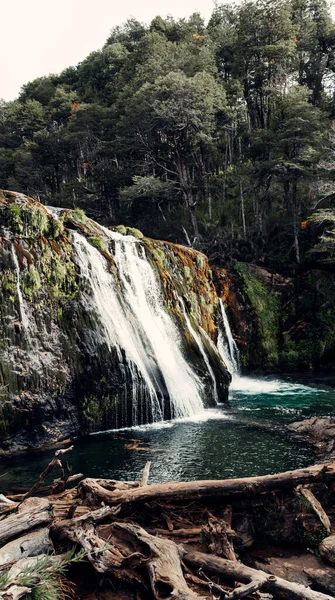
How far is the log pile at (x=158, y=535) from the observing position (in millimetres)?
3699

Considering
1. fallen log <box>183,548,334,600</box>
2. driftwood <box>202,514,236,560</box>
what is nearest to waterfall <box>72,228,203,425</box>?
driftwood <box>202,514,236,560</box>

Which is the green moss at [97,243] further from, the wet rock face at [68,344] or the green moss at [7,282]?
the green moss at [7,282]

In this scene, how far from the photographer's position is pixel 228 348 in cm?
2156

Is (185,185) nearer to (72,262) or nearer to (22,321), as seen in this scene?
(72,262)

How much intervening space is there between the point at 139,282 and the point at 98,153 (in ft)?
68.0

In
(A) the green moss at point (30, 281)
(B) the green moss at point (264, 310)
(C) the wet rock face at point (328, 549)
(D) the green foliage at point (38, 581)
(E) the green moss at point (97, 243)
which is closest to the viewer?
(D) the green foliage at point (38, 581)

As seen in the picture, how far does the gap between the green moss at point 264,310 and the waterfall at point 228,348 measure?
188 centimetres

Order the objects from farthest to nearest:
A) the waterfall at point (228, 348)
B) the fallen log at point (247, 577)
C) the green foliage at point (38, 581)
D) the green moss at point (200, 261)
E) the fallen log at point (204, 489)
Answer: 1. the waterfall at point (228, 348)
2. the green moss at point (200, 261)
3. the fallen log at point (204, 489)
4. the fallen log at point (247, 577)
5. the green foliage at point (38, 581)

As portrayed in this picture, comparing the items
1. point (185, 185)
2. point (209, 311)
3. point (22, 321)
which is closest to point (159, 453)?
point (22, 321)

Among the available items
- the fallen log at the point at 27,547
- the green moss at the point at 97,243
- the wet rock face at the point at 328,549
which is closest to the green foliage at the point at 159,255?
the green moss at the point at 97,243

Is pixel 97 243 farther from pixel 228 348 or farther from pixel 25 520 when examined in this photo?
pixel 25 520

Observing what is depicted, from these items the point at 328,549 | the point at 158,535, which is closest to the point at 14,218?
the point at 158,535

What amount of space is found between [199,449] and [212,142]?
2713cm

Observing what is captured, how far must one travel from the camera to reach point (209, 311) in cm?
2047
